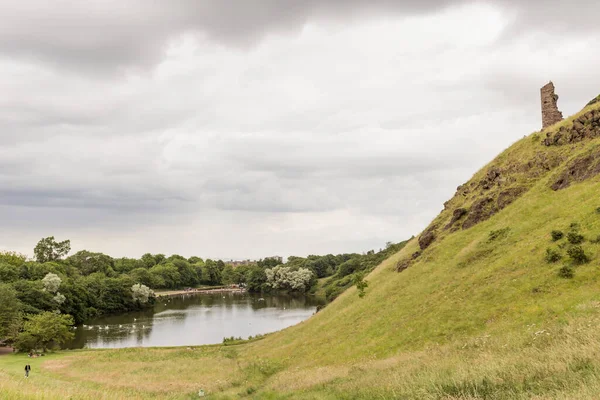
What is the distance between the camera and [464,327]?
85.6ft

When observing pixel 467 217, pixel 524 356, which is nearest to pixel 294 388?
pixel 524 356

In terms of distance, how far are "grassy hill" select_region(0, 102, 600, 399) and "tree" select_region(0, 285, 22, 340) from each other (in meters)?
10.7

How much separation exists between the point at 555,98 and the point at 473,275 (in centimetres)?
3534

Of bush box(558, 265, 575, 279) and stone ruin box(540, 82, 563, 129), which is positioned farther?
stone ruin box(540, 82, 563, 129)

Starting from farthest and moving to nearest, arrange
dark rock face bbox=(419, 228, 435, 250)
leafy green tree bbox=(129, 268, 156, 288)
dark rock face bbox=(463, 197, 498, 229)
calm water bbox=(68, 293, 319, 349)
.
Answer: leafy green tree bbox=(129, 268, 156, 288) → calm water bbox=(68, 293, 319, 349) → dark rock face bbox=(419, 228, 435, 250) → dark rock face bbox=(463, 197, 498, 229)

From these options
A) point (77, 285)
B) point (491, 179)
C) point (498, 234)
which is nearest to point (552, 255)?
point (498, 234)

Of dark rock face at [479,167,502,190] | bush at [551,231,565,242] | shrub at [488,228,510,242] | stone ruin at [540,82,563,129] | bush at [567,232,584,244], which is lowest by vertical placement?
bush at [567,232,584,244]

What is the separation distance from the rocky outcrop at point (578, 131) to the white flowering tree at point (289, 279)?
133511 mm

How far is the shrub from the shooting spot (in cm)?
3570

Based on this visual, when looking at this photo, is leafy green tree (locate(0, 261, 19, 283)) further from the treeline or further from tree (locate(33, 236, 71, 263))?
tree (locate(33, 236, 71, 263))

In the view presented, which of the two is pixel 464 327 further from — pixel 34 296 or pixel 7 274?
pixel 7 274

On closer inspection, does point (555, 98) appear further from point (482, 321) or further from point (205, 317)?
point (205, 317)

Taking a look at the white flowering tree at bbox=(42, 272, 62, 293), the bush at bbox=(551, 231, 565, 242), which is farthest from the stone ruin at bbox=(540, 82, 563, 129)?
the white flowering tree at bbox=(42, 272, 62, 293)

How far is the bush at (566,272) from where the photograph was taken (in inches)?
952
